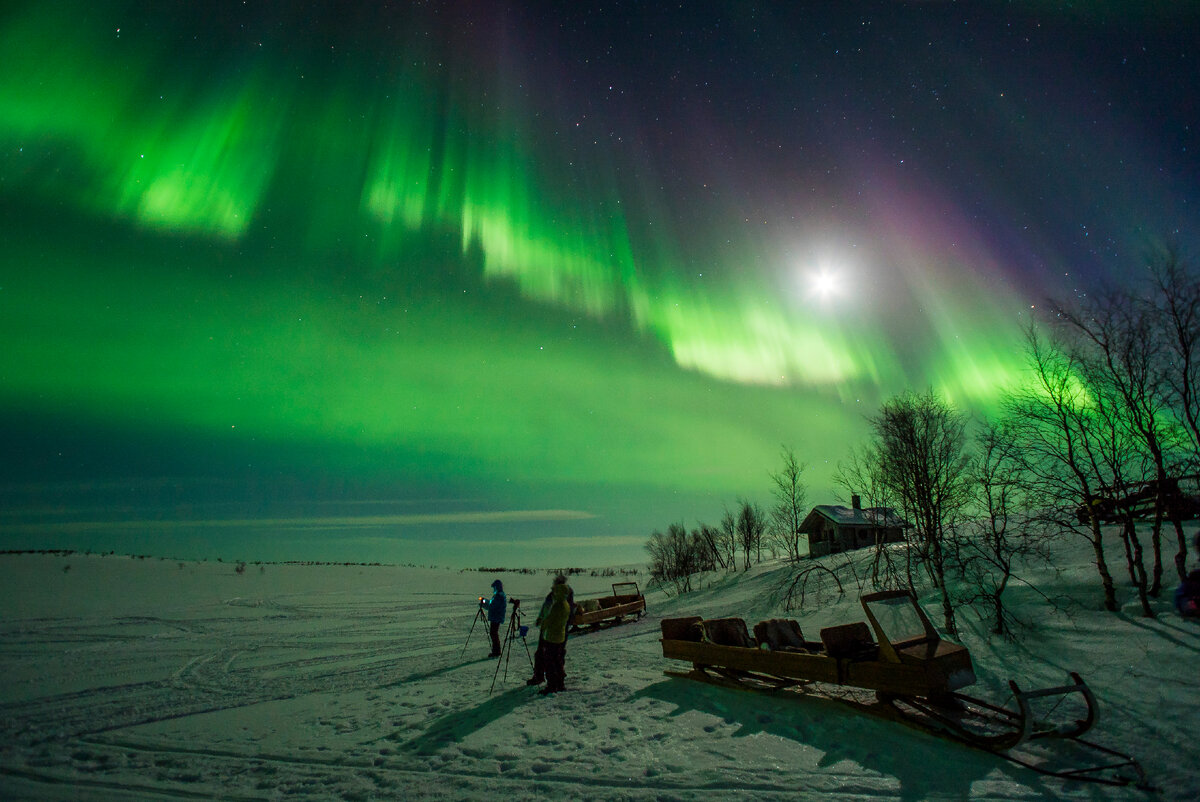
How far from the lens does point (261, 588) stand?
49.4 meters

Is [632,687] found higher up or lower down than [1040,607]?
lower down

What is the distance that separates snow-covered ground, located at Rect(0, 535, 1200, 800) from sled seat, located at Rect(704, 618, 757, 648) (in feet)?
3.08

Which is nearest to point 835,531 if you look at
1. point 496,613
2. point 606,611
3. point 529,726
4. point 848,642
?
point 606,611

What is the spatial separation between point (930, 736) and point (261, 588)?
185 feet

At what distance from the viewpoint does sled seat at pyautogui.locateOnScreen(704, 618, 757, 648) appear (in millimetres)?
11137

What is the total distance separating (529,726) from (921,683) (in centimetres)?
585

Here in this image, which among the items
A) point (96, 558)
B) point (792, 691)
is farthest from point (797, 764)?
point (96, 558)

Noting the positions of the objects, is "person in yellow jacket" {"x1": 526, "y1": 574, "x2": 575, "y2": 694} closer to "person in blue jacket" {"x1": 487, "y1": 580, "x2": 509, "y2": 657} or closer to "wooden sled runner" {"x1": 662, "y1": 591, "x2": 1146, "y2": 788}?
"wooden sled runner" {"x1": 662, "y1": 591, "x2": 1146, "y2": 788}

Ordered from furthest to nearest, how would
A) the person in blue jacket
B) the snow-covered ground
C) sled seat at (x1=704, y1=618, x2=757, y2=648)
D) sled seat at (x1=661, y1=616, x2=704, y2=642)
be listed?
1. the person in blue jacket
2. sled seat at (x1=661, y1=616, x2=704, y2=642)
3. sled seat at (x1=704, y1=618, x2=757, y2=648)
4. the snow-covered ground

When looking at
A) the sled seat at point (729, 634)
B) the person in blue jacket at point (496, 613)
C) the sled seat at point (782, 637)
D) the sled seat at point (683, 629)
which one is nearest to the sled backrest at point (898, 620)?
the sled seat at point (782, 637)

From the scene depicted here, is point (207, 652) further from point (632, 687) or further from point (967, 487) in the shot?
point (967, 487)

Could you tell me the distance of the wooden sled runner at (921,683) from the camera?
6465 millimetres

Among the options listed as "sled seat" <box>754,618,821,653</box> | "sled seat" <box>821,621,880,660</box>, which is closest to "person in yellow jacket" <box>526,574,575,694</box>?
"sled seat" <box>754,618,821,653</box>

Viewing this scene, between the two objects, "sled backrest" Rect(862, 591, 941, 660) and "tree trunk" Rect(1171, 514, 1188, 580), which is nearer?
"sled backrest" Rect(862, 591, 941, 660)
